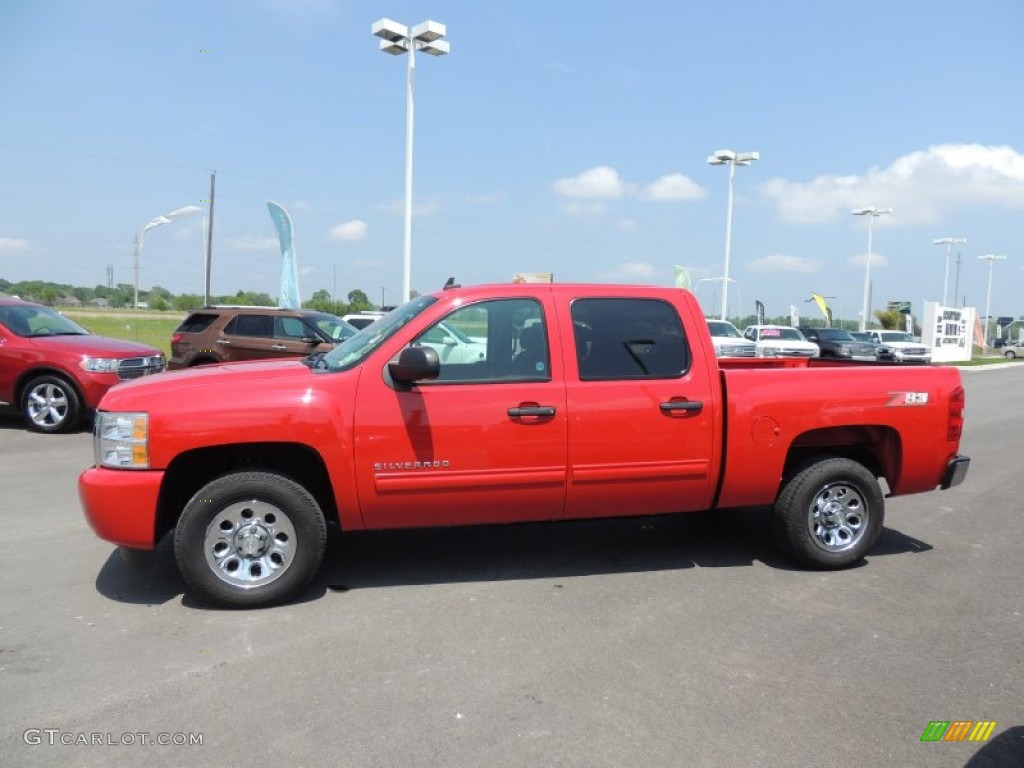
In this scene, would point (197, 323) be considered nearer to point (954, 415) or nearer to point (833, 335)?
point (954, 415)

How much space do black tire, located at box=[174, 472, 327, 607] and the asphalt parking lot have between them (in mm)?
163

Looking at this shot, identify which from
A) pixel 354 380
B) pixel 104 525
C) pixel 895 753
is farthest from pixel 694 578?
pixel 104 525

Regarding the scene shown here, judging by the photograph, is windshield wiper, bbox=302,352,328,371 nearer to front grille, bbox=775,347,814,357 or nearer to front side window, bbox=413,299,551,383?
front side window, bbox=413,299,551,383

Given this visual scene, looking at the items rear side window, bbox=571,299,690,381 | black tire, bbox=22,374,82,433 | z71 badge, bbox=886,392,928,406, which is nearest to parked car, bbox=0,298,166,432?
black tire, bbox=22,374,82,433

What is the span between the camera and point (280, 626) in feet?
13.9

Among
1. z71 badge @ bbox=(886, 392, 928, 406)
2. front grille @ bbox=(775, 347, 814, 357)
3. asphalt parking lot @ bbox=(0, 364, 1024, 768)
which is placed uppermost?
front grille @ bbox=(775, 347, 814, 357)

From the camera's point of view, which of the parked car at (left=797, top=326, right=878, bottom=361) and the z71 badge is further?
the parked car at (left=797, top=326, right=878, bottom=361)

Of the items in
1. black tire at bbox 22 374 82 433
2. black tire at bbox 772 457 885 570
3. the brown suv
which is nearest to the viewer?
black tire at bbox 772 457 885 570

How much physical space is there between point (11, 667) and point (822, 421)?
4740 millimetres

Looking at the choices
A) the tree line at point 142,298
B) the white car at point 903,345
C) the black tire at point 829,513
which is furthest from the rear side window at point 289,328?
the tree line at point 142,298

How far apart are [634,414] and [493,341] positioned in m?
0.97

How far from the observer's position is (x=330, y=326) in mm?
13859

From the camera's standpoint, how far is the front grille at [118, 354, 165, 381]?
10.4 m

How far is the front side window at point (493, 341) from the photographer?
4.67 meters
